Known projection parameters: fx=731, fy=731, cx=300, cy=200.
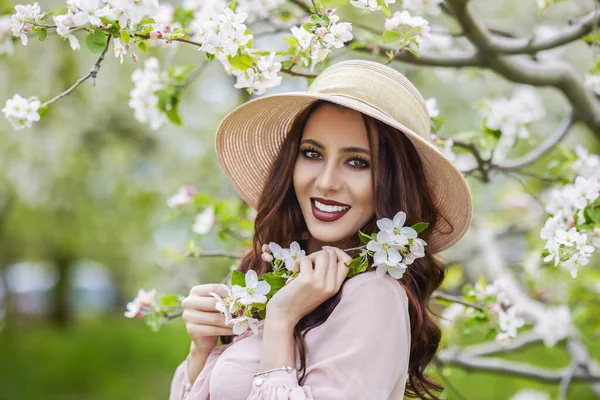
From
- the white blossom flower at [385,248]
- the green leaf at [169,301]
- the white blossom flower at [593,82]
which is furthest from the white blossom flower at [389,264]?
the white blossom flower at [593,82]

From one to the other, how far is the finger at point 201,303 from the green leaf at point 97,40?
703 millimetres

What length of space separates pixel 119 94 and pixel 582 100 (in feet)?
17.8

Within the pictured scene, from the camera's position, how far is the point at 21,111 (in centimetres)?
222

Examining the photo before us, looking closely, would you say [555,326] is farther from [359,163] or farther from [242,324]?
[242,324]

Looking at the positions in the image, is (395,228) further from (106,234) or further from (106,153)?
(106,234)

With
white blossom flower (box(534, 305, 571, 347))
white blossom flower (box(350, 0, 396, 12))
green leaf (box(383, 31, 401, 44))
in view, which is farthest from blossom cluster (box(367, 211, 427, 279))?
white blossom flower (box(534, 305, 571, 347))

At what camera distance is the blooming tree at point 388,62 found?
1.78 metres

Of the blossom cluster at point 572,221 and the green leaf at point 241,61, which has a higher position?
the green leaf at point 241,61

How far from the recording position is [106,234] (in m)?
11.9

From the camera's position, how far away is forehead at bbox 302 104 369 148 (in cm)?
192

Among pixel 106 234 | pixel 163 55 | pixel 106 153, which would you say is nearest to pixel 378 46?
pixel 163 55

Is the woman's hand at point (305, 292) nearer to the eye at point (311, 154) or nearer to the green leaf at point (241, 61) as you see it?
the eye at point (311, 154)

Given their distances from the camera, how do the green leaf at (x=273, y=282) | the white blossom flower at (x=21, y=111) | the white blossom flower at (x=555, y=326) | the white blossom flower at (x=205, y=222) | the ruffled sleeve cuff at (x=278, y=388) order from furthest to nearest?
1. the white blossom flower at (x=555, y=326)
2. the white blossom flower at (x=205, y=222)
3. the white blossom flower at (x=21, y=111)
4. the green leaf at (x=273, y=282)
5. the ruffled sleeve cuff at (x=278, y=388)

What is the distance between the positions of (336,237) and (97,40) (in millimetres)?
781
